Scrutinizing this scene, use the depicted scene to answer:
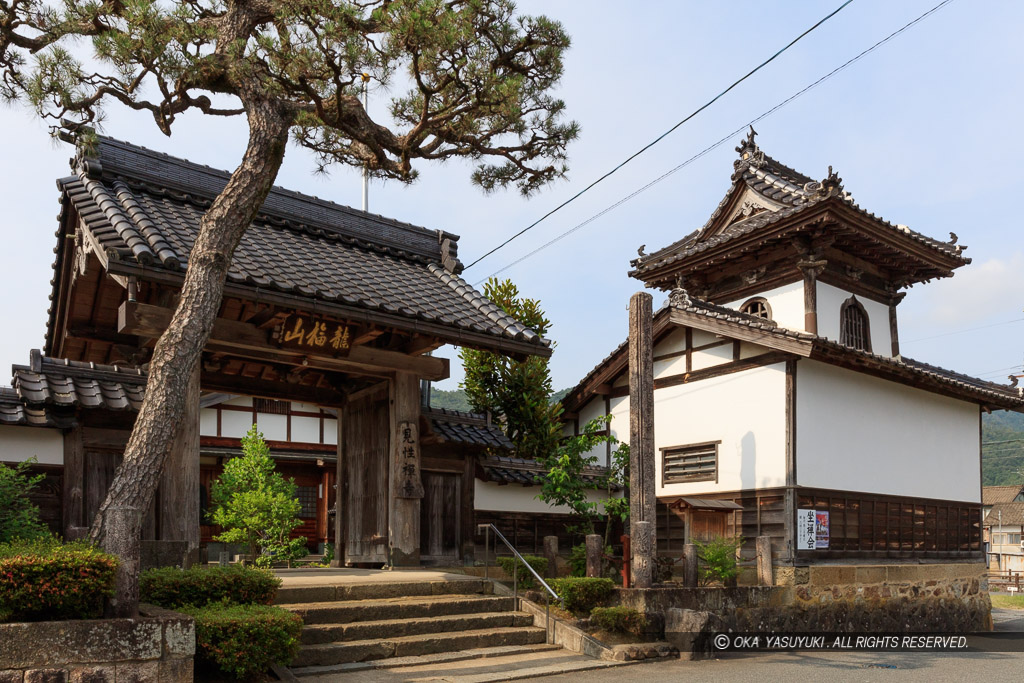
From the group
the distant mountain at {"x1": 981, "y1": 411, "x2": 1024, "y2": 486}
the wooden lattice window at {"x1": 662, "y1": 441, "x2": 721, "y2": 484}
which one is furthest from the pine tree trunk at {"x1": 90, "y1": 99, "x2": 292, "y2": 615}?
the distant mountain at {"x1": 981, "y1": 411, "x2": 1024, "y2": 486}

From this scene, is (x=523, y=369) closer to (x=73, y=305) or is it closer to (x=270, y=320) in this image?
(x=270, y=320)

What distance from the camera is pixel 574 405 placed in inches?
832

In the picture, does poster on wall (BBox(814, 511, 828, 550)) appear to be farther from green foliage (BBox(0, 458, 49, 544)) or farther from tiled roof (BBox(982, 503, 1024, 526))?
tiled roof (BBox(982, 503, 1024, 526))

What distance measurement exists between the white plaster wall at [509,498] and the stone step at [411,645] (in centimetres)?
436

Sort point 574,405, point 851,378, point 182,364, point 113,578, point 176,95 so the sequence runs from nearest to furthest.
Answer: point 113,578, point 182,364, point 176,95, point 851,378, point 574,405

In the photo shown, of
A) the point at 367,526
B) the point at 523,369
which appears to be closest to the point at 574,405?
the point at 523,369

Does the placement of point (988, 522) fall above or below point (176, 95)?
below

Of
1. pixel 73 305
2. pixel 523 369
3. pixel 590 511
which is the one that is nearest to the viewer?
pixel 73 305

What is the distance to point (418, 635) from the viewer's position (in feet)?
34.1

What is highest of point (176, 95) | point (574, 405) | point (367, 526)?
point (176, 95)

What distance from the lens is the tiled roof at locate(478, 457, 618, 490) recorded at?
1560 centimetres

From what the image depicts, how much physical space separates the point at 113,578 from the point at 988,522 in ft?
194

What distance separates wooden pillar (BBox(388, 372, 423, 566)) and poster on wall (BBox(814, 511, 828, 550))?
8.09 m

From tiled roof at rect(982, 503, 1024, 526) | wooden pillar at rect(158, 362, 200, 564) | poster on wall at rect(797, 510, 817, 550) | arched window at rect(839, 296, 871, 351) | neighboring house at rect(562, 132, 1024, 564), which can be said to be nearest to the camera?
wooden pillar at rect(158, 362, 200, 564)
